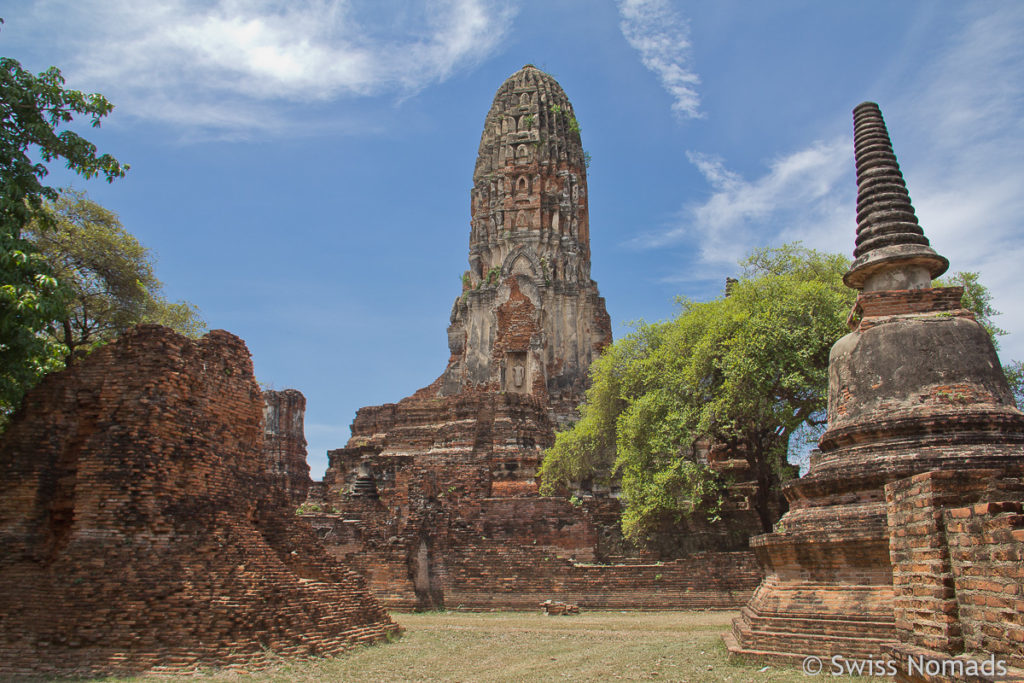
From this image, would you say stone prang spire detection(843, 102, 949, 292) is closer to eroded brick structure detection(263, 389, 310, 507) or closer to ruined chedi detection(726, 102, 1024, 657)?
ruined chedi detection(726, 102, 1024, 657)

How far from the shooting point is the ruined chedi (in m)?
10.3

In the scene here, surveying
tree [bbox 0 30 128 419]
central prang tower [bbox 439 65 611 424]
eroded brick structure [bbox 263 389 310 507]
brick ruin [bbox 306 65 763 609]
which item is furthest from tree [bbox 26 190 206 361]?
central prang tower [bbox 439 65 611 424]

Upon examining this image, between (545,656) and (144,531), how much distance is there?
20.0 ft

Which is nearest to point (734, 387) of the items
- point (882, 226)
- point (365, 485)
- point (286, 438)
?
→ point (882, 226)

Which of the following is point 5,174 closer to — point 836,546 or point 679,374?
point 836,546

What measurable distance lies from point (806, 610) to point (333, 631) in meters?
6.88

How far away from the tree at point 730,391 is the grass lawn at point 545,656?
419 centimetres

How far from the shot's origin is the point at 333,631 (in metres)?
12.0

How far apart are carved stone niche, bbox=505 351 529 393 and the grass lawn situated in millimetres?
25945

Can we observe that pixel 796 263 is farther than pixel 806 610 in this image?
Yes

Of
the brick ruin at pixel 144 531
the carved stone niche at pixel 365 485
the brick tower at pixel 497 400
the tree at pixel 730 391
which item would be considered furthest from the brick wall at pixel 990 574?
the carved stone niche at pixel 365 485

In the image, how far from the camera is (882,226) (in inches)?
508

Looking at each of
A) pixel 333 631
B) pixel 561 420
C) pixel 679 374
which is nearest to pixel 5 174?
pixel 333 631

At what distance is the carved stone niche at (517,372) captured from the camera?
4300 centimetres
